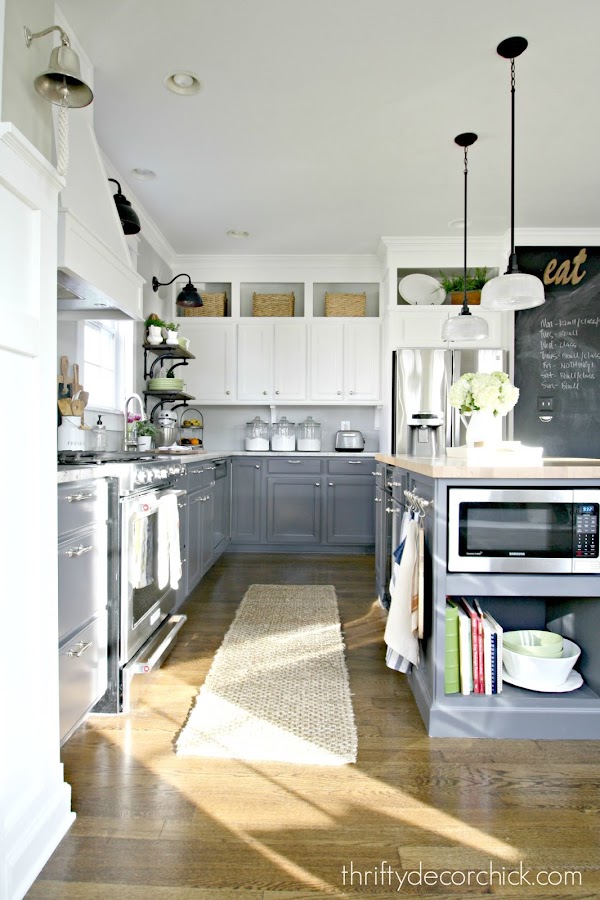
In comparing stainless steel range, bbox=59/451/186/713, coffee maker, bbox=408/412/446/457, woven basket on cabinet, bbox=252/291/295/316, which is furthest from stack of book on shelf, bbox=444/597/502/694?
woven basket on cabinet, bbox=252/291/295/316

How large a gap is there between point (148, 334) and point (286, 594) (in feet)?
7.38

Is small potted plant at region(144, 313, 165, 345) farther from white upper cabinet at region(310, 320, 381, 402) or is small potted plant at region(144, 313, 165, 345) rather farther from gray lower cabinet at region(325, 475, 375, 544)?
gray lower cabinet at region(325, 475, 375, 544)

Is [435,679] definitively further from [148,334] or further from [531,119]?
[148,334]

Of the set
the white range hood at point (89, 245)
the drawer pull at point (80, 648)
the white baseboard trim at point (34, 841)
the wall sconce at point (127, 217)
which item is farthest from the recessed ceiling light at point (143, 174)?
the white baseboard trim at point (34, 841)

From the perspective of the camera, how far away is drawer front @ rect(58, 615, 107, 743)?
5.47ft

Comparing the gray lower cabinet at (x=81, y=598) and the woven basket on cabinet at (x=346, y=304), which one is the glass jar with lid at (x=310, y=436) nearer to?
the woven basket on cabinet at (x=346, y=304)

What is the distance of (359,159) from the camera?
3551 mm

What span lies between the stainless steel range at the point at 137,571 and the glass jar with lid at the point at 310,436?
9.32 ft

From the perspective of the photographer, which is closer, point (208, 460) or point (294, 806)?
point (294, 806)

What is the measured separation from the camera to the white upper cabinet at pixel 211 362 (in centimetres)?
545

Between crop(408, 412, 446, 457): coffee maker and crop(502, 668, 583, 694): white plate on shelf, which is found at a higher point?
crop(408, 412, 446, 457): coffee maker

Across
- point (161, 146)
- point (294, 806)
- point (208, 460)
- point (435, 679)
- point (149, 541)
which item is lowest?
point (294, 806)

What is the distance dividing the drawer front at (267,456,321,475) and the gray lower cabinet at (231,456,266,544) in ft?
0.30

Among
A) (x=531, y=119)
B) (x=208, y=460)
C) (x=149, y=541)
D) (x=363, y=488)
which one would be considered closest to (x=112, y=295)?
(x=149, y=541)
